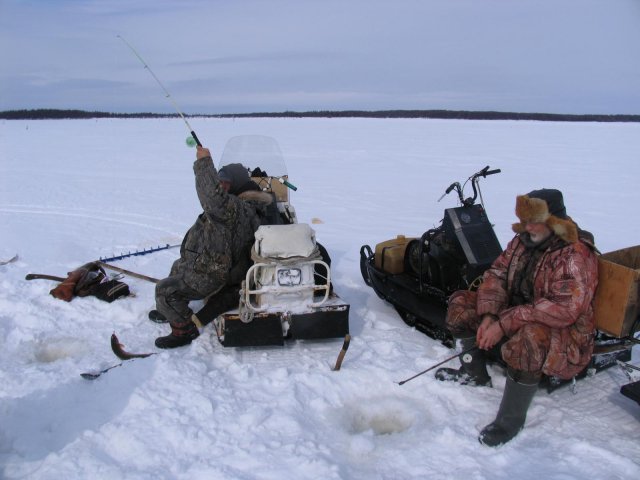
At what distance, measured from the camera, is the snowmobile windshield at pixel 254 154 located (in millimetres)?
5352

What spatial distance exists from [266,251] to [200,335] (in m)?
0.91

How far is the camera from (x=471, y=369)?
3.22m

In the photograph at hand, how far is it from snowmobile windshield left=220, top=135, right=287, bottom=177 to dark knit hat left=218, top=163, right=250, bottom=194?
1.02 m

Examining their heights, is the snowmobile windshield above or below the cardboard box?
above

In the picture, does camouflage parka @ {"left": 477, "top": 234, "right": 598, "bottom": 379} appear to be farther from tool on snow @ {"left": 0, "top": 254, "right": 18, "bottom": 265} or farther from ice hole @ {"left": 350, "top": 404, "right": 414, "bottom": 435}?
tool on snow @ {"left": 0, "top": 254, "right": 18, "bottom": 265}

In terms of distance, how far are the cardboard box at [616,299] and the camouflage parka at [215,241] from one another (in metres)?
2.33

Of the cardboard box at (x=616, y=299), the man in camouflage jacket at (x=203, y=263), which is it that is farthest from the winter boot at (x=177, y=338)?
the cardboard box at (x=616, y=299)

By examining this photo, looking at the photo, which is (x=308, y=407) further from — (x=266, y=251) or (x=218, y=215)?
(x=218, y=215)

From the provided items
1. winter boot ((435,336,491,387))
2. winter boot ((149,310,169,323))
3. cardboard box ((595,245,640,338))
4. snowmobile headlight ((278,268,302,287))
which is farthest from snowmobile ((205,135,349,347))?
cardboard box ((595,245,640,338))

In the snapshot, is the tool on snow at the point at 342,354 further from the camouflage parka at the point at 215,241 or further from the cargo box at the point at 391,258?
the cargo box at the point at 391,258

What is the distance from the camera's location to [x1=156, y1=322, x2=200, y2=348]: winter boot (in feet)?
12.2

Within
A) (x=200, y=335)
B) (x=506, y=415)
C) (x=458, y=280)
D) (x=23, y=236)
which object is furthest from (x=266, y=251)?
(x=23, y=236)

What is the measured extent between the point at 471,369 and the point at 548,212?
3.51 ft

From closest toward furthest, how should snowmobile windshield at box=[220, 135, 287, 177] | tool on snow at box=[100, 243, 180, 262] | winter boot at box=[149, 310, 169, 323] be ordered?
winter boot at box=[149, 310, 169, 323], snowmobile windshield at box=[220, 135, 287, 177], tool on snow at box=[100, 243, 180, 262]
